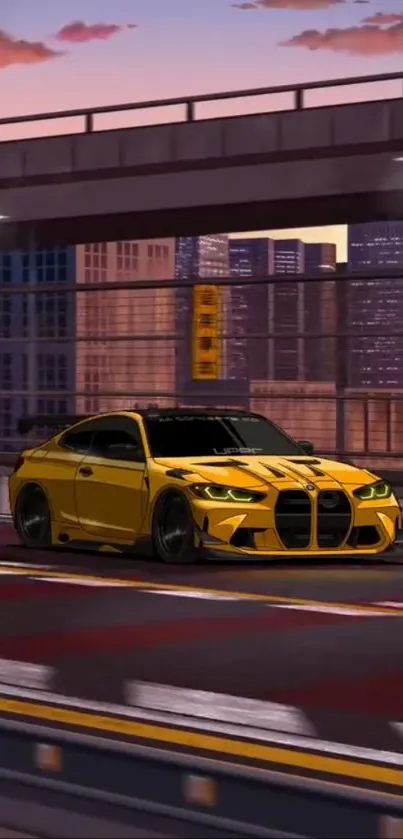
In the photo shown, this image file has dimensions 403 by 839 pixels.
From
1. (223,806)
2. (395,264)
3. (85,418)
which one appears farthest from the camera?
(395,264)

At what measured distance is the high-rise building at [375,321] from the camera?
59.7 feet

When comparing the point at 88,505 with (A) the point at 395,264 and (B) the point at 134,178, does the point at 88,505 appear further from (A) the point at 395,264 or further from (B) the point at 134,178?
(B) the point at 134,178

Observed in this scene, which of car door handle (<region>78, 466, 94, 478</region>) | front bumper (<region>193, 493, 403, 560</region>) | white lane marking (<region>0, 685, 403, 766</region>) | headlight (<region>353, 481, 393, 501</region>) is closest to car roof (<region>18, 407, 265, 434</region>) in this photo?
car door handle (<region>78, 466, 94, 478</region>)

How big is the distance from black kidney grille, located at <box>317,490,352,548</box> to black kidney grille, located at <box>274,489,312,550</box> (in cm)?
11

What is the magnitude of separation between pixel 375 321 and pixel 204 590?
19.6 ft

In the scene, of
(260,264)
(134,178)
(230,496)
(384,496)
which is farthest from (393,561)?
(134,178)

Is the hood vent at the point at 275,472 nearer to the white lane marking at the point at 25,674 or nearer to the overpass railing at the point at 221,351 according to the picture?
the overpass railing at the point at 221,351

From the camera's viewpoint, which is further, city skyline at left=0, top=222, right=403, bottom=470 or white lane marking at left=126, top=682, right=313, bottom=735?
city skyline at left=0, top=222, right=403, bottom=470

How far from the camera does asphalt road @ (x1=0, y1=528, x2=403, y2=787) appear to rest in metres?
7.19

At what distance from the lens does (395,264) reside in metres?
18.6

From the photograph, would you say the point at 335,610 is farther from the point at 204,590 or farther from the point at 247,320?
the point at 247,320

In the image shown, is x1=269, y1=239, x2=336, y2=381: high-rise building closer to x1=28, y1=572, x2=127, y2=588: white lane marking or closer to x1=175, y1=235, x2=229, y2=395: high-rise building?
x1=175, y1=235, x2=229, y2=395: high-rise building

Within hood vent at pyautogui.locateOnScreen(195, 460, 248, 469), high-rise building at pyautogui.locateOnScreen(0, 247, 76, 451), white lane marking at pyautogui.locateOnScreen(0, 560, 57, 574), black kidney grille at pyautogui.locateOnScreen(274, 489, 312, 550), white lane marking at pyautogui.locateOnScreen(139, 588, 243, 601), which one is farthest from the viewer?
high-rise building at pyautogui.locateOnScreen(0, 247, 76, 451)

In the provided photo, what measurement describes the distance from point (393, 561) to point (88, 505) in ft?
8.63
